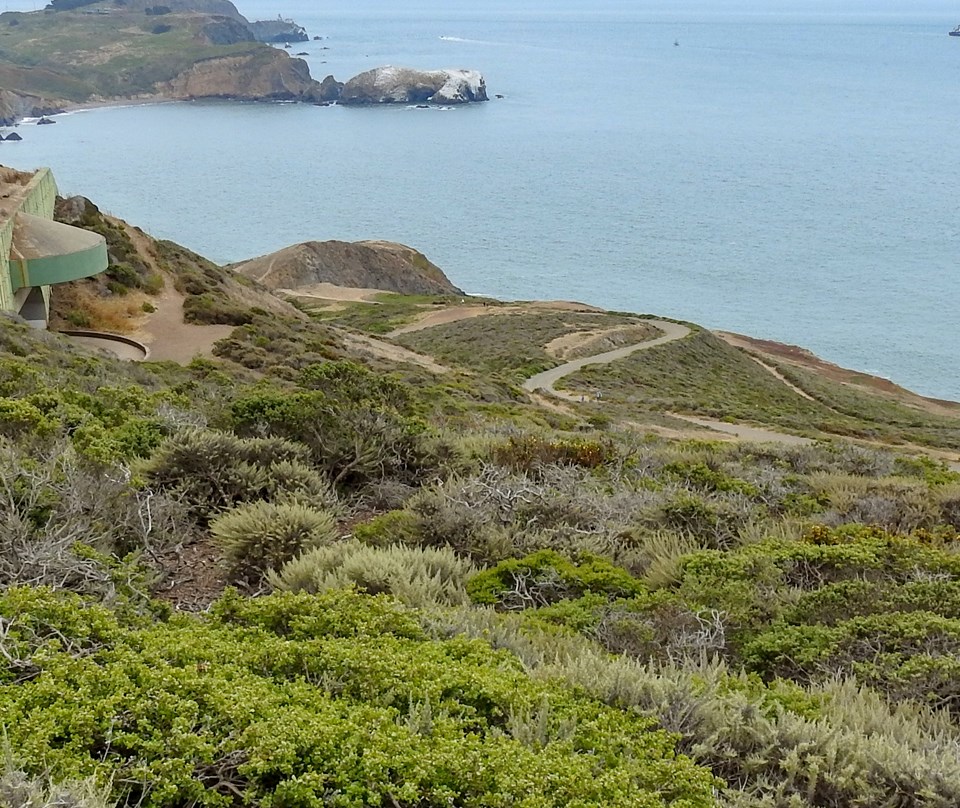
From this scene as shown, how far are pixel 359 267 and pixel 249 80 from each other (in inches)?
4723

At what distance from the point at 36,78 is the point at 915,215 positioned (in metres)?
143

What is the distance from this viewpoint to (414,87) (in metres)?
153

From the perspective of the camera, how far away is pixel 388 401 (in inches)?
395

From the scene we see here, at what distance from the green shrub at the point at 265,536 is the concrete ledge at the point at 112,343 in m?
18.2

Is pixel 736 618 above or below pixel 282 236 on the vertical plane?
above

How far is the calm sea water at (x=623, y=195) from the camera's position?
59719 millimetres

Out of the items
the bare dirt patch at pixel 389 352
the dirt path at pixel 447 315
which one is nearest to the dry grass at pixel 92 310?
the bare dirt patch at pixel 389 352

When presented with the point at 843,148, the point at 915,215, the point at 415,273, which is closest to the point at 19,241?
the point at 415,273

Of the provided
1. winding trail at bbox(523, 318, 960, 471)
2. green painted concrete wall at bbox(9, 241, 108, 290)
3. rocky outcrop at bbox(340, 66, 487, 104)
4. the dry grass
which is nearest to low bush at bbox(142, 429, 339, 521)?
winding trail at bbox(523, 318, 960, 471)

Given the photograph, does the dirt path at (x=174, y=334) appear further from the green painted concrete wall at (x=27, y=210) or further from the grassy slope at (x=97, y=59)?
the grassy slope at (x=97, y=59)

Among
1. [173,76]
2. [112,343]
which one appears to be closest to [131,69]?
[173,76]

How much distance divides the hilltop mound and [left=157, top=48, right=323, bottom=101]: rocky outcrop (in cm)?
10904

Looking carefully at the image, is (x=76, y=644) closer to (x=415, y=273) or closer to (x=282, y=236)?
(x=415, y=273)

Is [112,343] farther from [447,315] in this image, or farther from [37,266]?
[447,315]
